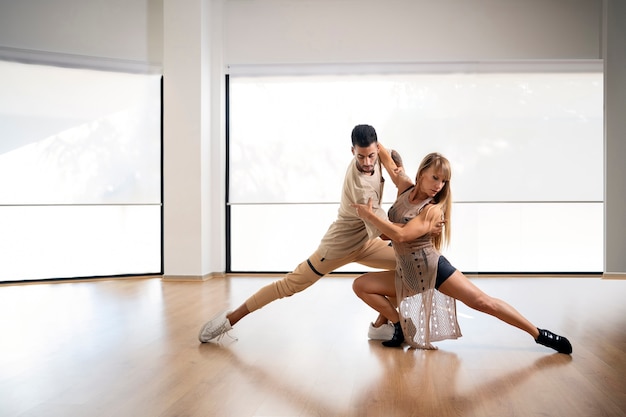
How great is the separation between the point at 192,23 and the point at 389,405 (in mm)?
5163

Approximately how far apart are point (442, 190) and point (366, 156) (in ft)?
1.59

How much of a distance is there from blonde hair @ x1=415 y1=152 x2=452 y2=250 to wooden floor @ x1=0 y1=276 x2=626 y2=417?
56 cm

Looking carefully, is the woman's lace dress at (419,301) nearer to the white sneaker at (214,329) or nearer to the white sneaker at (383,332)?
the white sneaker at (383,332)

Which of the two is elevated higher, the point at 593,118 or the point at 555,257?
the point at 593,118

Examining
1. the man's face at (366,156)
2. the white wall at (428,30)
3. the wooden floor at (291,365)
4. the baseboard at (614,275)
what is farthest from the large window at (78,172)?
the baseboard at (614,275)

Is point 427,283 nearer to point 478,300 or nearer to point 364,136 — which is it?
point 478,300

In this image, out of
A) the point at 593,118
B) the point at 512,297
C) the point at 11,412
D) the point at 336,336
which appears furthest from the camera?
the point at 593,118

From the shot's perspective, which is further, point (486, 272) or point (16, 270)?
point (486, 272)

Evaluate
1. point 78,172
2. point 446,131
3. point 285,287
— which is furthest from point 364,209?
point 78,172

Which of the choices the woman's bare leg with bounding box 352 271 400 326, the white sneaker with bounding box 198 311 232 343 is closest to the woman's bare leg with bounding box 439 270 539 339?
the woman's bare leg with bounding box 352 271 400 326

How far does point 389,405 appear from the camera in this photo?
7.20 feet

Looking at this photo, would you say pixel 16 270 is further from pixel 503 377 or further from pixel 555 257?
pixel 555 257

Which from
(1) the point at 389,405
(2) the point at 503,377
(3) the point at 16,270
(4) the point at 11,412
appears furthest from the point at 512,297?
(3) the point at 16,270

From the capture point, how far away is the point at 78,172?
6.45 m
